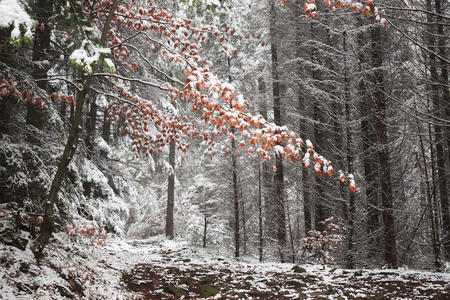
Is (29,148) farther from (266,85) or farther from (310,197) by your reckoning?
(266,85)

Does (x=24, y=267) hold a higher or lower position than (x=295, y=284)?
higher

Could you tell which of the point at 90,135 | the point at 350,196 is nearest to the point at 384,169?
the point at 350,196

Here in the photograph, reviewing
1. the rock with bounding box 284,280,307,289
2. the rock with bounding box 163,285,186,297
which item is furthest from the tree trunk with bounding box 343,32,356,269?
the rock with bounding box 163,285,186,297

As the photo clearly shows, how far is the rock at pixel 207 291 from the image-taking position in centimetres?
631

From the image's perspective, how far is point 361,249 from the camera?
1012 cm

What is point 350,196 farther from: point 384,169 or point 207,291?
point 207,291

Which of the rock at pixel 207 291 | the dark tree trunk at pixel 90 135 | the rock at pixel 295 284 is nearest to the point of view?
the rock at pixel 207 291

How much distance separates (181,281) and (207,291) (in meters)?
1.03

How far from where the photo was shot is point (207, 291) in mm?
6504

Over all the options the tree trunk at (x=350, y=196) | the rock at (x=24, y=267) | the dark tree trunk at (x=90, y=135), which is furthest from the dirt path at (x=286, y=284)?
the dark tree trunk at (x=90, y=135)

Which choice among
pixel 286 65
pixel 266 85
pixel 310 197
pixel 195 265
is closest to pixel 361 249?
pixel 310 197

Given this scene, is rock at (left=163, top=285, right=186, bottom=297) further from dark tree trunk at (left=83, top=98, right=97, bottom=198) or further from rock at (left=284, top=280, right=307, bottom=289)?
dark tree trunk at (left=83, top=98, right=97, bottom=198)

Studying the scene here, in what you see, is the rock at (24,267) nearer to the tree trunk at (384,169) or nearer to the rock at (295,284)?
the rock at (295,284)

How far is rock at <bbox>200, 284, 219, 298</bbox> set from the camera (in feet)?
20.7
